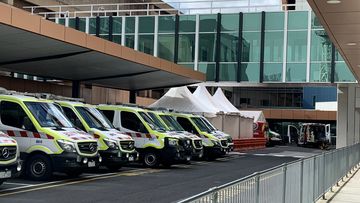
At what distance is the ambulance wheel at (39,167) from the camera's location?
575 inches

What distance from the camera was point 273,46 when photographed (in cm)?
4100

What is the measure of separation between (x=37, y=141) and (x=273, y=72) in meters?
28.3

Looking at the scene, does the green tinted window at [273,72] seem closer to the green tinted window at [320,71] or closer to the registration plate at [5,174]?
the green tinted window at [320,71]

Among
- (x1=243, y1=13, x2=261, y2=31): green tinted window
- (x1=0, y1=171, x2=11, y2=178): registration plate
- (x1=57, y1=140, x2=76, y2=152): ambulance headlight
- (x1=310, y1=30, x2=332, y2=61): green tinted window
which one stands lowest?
(x1=0, y1=171, x2=11, y2=178): registration plate

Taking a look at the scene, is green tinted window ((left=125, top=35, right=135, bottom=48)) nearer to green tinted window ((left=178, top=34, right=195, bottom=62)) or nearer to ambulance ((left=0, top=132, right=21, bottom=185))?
green tinted window ((left=178, top=34, right=195, bottom=62))

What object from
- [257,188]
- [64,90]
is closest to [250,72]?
[64,90]

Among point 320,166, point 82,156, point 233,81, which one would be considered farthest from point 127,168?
point 233,81

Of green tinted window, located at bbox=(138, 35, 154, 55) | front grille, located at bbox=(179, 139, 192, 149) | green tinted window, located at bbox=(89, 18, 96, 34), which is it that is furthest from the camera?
green tinted window, located at bbox=(89, 18, 96, 34)

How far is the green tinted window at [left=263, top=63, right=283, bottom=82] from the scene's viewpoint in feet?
133

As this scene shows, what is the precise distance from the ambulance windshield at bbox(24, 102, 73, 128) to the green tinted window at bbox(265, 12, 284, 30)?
2742cm

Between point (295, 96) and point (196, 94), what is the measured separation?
40293 mm

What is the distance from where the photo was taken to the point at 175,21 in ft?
142

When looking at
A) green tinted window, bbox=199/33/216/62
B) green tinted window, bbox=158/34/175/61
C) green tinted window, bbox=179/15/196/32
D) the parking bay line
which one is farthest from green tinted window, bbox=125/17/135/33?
the parking bay line

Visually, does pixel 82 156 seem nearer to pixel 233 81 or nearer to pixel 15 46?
pixel 15 46
